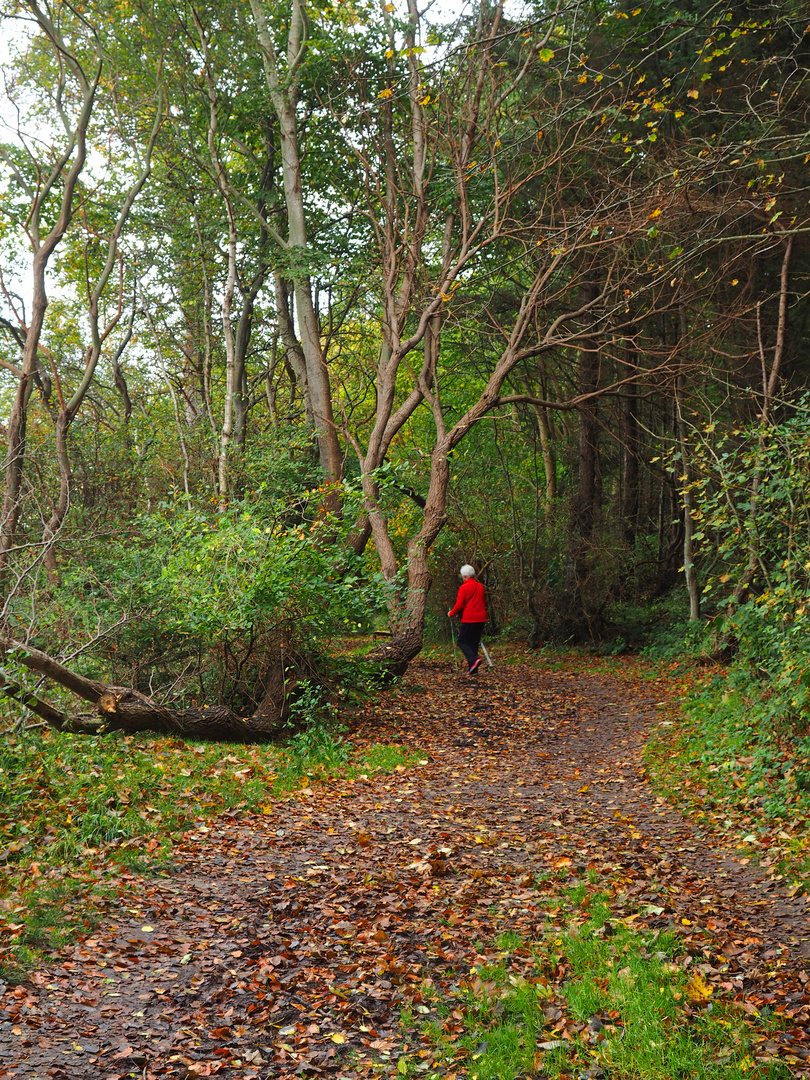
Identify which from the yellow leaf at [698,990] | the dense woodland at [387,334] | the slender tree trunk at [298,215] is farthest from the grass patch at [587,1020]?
the slender tree trunk at [298,215]

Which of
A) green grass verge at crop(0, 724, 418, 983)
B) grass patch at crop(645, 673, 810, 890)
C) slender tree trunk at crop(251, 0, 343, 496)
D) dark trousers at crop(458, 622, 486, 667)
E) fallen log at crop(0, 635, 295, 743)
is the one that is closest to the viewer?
green grass verge at crop(0, 724, 418, 983)

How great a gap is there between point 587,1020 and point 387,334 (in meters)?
14.2

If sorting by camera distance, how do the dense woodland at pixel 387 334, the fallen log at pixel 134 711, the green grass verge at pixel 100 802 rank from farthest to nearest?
the dense woodland at pixel 387 334 < the fallen log at pixel 134 711 < the green grass verge at pixel 100 802

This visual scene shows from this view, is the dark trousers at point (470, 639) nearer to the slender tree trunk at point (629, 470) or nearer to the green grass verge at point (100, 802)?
the slender tree trunk at point (629, 470)

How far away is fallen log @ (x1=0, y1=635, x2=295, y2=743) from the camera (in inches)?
307

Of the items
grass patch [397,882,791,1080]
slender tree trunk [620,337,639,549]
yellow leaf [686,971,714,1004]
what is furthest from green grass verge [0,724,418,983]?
slender tree trunk [620,337,639,549]

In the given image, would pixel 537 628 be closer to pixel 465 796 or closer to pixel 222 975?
pixel 465 796

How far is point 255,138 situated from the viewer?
19.2 metres

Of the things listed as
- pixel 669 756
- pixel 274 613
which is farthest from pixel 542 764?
pixel 274 613

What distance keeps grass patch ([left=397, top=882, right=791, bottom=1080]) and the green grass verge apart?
231 cm

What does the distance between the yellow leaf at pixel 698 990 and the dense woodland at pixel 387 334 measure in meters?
3.69

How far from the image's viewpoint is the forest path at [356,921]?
13.2 ft

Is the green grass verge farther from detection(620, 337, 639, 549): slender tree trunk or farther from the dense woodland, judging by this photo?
detection(620, 337, 639, 549): slender tree trunk

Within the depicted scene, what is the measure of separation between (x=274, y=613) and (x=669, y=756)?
4.93 metres
